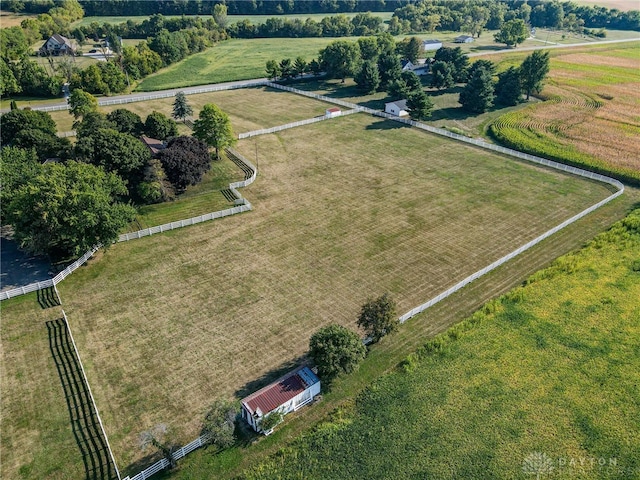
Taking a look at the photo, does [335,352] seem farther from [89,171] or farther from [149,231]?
[89,171]

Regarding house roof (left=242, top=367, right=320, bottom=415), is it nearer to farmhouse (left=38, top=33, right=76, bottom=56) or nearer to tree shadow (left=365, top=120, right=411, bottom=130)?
tree shadow (left=365, top=120, right=411, bottom=130)

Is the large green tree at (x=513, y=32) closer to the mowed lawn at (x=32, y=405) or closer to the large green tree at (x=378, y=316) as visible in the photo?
the large green tree at (x=378, y=316)

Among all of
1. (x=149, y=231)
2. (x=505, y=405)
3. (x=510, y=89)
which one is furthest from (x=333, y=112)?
(x=505, y=405)

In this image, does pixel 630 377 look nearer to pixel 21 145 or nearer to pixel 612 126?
pixel 612 126

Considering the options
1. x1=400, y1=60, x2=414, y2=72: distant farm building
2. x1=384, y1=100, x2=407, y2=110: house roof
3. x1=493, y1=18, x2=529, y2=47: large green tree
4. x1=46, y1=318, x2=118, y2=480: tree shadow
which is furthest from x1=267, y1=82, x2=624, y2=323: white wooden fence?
x1=493, y1=18, x2=529, y2=47: large green tree

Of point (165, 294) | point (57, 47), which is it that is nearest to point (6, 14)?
point (57, 47)

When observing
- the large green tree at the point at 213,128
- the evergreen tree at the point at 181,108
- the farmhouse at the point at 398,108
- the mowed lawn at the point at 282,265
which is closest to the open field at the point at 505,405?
the mowed lawn at the point at 282,265
